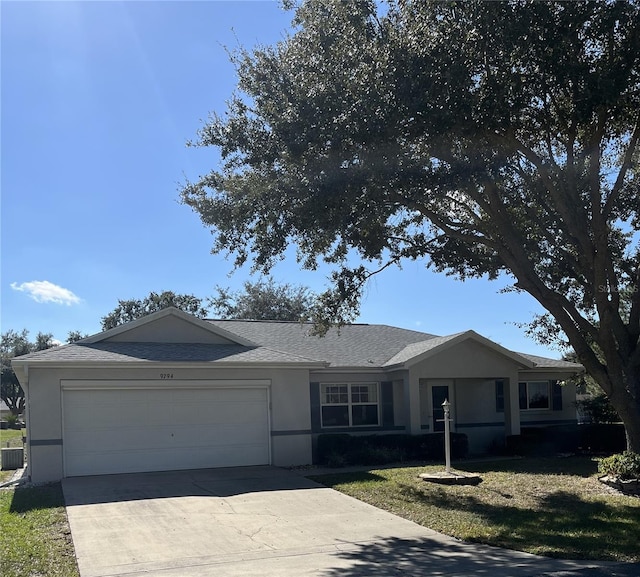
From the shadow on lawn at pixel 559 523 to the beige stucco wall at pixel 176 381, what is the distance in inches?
192

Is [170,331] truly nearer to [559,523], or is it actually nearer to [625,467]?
[559,523]

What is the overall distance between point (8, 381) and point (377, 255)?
51611 millimetres

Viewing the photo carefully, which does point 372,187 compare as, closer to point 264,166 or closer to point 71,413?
point 264,166

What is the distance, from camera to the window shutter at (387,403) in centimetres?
2191

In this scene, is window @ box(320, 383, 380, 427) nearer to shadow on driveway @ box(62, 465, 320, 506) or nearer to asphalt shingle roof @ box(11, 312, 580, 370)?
asphalt shingle roof @ box(11, 312, 580, 370)

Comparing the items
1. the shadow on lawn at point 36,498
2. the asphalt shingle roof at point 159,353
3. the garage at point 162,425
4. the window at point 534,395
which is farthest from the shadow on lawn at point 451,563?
the window at point 534,395

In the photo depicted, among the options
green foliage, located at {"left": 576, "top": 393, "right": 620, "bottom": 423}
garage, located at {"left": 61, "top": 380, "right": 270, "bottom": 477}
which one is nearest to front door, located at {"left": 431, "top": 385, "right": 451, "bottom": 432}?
green foliage, located at {"left": 576, "top": 393, "right": 620, "bottom": 423}

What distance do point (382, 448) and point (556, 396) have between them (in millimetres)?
8753

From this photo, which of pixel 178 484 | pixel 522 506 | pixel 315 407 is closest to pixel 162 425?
pixel 178 484

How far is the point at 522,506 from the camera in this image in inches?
506

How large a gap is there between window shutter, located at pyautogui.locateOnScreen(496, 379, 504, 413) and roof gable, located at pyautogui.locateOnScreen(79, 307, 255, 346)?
9.09 metres

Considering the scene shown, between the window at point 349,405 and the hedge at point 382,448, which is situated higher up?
the window at point 349,405

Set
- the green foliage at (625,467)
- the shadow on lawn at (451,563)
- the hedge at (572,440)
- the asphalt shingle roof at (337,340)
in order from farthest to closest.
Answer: the asphalt shingle roof at (337,340) < the hedge at (572,440) < the green foliage at (625,467) < the shadow on lawn at (451,563)

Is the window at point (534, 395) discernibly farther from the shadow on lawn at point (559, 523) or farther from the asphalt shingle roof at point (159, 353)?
the shadow on lawn at point (559, 523)
